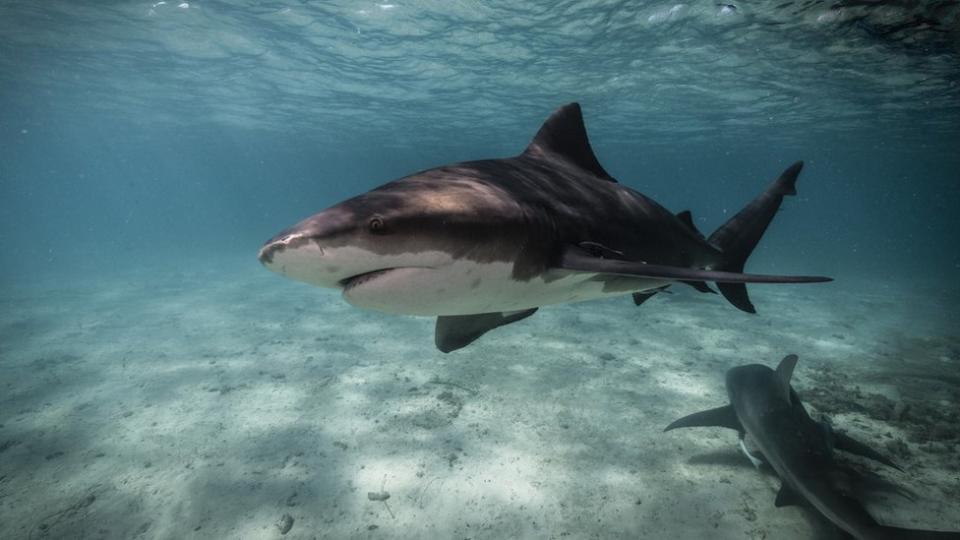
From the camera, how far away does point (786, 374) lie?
521cm

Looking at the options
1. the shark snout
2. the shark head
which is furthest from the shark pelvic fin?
the shark snout

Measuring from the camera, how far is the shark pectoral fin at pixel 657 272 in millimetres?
2180

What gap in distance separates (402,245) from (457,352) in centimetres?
798

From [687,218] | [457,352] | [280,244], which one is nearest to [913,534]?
[687,218]

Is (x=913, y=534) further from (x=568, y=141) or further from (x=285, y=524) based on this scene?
(x=285, y=524)

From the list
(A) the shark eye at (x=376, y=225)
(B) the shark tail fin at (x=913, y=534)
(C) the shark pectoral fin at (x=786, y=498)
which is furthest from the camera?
(C) the shark pectoral fin at (x=786, y=498)

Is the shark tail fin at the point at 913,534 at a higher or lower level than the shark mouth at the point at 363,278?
lower

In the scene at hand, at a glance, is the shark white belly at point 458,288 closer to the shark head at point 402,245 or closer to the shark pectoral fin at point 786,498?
the shark head at point 402,245

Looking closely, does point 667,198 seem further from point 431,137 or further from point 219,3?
point 219,3

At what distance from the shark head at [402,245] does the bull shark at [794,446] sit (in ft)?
11.8

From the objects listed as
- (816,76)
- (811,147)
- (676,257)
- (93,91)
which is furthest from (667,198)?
(676,257)

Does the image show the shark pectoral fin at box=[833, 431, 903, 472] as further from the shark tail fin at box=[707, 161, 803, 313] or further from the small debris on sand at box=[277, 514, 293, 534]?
the small debris on sand at box=[277, 514, 293, 534]

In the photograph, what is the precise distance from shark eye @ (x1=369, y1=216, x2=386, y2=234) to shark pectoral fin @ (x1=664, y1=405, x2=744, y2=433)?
5.26 meters

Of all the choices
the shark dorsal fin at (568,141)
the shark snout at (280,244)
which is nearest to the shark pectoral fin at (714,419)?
the shark dorsal fin at (568,141)
